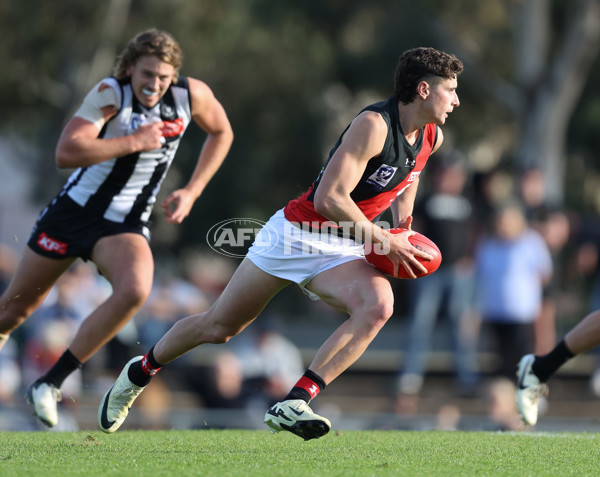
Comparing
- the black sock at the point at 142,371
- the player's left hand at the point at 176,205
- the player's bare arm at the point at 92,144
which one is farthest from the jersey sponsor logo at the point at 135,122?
the black sock at the point at 142,371

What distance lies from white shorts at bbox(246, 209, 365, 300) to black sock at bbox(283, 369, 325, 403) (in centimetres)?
52

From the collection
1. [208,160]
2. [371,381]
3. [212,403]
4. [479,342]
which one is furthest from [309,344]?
[208,160]

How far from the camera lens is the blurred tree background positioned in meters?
20.0

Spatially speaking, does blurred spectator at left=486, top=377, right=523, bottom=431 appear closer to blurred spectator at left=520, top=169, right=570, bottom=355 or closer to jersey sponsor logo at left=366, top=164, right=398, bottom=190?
blurred spectator at left=520, top=169, right=570, bottom=355

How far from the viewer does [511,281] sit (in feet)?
34.0

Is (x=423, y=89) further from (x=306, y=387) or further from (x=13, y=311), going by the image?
(x=13, y=311)

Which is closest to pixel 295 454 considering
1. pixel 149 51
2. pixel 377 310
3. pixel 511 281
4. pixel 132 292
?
pixel 377 310

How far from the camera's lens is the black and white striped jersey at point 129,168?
245 inches

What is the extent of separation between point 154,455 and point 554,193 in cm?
1652

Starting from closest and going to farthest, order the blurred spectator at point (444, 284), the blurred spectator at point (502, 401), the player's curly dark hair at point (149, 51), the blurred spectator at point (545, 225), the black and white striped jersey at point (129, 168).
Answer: the player's curly dark hair at point (149, 51) → the black and white striped jersey at point (129, 168) → the blurred spectator at point (502, 401) → the blurred spectator at point (444, 284) → the blurred spectator at point (545, 225)

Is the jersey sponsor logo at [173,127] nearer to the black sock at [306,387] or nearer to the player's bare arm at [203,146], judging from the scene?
the player's bare arm at [203,146]

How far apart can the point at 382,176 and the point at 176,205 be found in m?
1.71

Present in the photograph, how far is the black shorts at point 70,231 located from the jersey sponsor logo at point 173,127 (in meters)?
0.67

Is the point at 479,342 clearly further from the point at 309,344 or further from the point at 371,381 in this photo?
the point at 309,344
